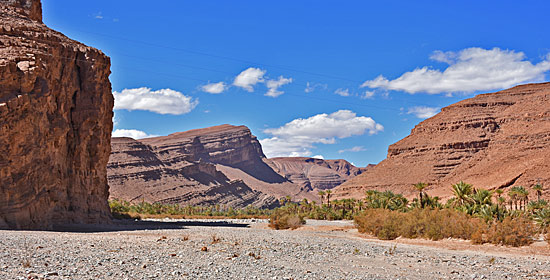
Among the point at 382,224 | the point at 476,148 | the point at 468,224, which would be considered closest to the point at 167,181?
the point at 476,148

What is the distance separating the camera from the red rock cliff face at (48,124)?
31.2 metres

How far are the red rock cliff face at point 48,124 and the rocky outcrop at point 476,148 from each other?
3216 inches

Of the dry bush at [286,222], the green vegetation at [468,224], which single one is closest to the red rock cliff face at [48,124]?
the dry bush at [286,222]

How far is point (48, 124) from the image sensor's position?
116 ft

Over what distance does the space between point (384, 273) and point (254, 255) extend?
457cm

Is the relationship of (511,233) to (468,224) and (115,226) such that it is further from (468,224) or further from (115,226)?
(115,226)

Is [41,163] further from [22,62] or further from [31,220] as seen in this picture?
[22,62]

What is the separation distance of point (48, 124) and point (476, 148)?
129970mm

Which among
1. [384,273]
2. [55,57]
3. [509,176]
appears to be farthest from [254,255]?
[509,176]

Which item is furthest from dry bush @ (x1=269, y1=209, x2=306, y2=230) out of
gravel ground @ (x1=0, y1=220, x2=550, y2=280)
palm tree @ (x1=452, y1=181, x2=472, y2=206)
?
gravel ground @ (x1=0, y1=220, x2=550, y2=280)

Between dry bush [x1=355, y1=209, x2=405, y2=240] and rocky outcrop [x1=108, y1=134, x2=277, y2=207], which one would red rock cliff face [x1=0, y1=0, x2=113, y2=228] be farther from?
rocky outcrop [x1=108, y1=134, x2=277, y2=207]

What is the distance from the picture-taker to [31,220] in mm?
32156

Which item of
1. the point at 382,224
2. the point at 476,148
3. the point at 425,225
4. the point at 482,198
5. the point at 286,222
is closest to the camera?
the point at 425,225

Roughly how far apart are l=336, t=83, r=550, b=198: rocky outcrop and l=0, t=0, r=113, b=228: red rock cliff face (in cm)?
8169
